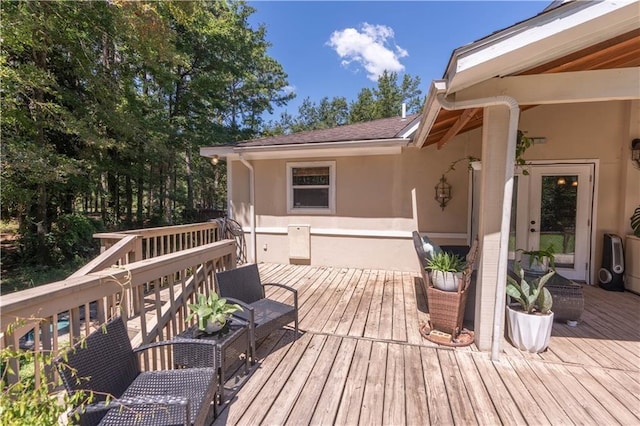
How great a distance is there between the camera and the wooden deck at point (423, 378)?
80.9 inches

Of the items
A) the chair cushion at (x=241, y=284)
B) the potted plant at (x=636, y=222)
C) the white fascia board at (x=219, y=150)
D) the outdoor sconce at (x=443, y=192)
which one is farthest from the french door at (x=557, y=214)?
the white fascia board at (x=219, y=150)

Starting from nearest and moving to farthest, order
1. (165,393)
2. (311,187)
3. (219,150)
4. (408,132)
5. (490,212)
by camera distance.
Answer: (165,393), (490,212), (408,132), (311,187), (219,150)

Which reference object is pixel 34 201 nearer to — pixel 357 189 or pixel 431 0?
pixel 357 189

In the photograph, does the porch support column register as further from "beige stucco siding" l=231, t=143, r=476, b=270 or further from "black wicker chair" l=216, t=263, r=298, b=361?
"beige stucco siding" l=231, t=143, r=476, b=270

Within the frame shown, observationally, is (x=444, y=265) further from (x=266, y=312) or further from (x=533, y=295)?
(x=266, y=312)

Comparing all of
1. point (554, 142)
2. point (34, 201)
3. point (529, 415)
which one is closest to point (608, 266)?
point (554, 142)

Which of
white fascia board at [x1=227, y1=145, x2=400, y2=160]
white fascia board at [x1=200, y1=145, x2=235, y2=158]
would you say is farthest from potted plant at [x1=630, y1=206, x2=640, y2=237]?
white fascia board at [x1=200, y1=145, x2=235, y2=158]

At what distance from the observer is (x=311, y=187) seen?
6.47 meters

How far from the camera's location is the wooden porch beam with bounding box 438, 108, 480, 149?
10.3 feet

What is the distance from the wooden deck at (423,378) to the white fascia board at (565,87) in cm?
246

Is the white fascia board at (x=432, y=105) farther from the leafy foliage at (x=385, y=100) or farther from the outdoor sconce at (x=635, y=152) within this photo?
the leafy foliage at (x=385, y=100)

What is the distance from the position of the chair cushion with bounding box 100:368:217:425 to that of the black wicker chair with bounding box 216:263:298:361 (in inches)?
29.2

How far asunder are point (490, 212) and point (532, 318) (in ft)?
3.82

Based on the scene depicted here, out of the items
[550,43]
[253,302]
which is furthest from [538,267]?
[253,302]
